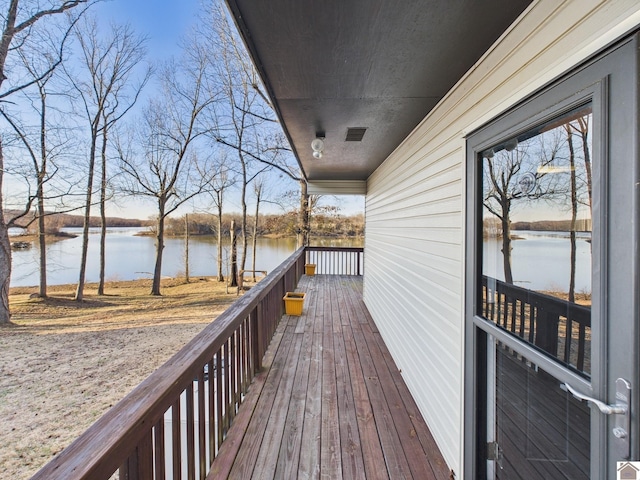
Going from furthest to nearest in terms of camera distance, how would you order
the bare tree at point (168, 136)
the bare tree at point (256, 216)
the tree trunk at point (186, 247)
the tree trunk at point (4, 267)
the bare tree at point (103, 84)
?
the tree trunk at point (186, 247) → the bare tree at point (256, 216) → the bare tree at point (168, 136) → the bare tree at point (103, 84) → the tree trunk at point (4, 267)

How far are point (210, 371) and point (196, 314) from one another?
9.17 metres

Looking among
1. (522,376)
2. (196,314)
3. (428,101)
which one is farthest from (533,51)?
(196,314)

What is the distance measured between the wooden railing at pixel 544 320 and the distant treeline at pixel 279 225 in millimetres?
9670

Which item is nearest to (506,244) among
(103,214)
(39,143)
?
(39,143)

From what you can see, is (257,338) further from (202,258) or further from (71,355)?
(202,258)

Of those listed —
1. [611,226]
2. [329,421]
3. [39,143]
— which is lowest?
[329,421]

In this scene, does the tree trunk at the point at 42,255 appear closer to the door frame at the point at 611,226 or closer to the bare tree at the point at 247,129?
the bare tree at the point at 247,129

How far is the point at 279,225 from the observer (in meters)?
13.9

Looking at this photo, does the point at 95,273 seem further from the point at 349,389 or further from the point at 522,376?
the point at 522,376

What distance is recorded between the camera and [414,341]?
2666mm

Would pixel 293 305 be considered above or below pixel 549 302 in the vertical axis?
below

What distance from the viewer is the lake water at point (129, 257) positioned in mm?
11102

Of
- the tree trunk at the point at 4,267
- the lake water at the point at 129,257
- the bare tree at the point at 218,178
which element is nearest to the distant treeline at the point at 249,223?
the lake water at the point at 129,257

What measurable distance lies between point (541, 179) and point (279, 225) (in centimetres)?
1307
